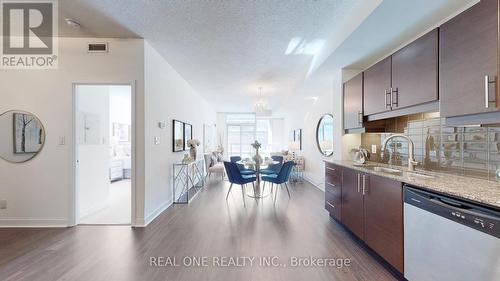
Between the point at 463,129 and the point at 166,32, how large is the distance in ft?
11.3

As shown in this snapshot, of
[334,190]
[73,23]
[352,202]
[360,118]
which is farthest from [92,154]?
[360,118]

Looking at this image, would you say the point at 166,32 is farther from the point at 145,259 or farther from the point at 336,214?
the point at 336,214

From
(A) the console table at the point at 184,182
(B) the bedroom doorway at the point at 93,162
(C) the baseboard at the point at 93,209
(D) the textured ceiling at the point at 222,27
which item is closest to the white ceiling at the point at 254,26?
(D) the textured ceiling at the point at 222,27

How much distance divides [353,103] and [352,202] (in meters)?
1.47

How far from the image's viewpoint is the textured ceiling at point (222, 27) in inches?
85.6

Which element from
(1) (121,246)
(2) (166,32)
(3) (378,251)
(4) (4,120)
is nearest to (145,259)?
(1) (121,246)

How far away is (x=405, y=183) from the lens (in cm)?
167

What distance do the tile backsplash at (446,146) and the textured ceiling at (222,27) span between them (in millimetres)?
1477

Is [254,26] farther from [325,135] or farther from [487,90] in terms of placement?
[325,135]

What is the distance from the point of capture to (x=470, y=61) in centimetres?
143

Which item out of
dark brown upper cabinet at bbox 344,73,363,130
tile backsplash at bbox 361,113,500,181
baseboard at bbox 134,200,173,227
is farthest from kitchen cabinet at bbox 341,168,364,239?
baseboard at bbox 134,200,173,227

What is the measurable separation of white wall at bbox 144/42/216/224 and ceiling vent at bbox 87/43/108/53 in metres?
0.58

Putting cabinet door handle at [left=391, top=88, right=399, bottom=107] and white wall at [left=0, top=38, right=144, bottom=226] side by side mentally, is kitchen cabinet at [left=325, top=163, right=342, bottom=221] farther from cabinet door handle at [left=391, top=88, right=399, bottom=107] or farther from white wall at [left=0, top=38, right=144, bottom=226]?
A: white wall at [left=0, top=38, right=144, bottom=226]

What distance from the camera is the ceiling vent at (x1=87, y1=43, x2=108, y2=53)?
2.91 meters
